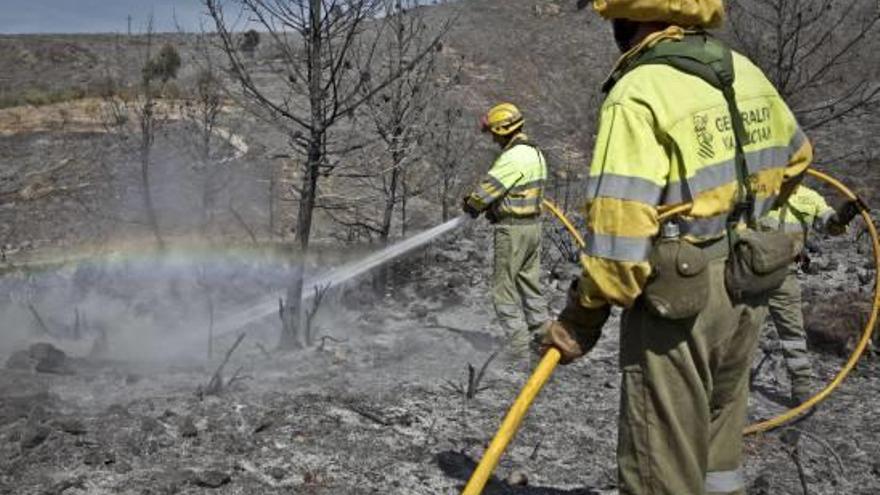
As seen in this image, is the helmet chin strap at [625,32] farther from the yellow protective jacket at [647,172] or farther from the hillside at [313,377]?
the hillside at [313,377]

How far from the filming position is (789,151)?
2625mm

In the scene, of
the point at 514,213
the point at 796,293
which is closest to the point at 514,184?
the point at 514,213

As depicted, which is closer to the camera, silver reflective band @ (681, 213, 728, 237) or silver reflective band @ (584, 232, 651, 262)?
silver reflective band @ (584, 232, 651, 262)

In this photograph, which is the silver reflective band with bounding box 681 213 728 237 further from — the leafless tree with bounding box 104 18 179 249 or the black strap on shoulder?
the leafless tree with bounding box 104 18 179 249

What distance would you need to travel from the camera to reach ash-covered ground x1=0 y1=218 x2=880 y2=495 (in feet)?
12.2

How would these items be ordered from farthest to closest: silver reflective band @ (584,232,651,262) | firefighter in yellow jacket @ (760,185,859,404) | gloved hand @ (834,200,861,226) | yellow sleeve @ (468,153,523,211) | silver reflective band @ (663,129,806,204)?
yellow sleeve @ (468,153,523,211) → firefighter in yellow jacket @ (760,185,859,404) → gloved hand @ (834,200,861,226) → silver reflective band @ (663,129,806,204) → silver reflective band @ (584,232,651,262)

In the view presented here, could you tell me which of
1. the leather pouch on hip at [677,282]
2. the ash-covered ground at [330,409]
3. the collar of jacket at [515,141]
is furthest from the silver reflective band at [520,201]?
the leather pouch on hip at [677,282]

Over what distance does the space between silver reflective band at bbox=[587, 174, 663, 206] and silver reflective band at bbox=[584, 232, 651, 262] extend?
0.11m

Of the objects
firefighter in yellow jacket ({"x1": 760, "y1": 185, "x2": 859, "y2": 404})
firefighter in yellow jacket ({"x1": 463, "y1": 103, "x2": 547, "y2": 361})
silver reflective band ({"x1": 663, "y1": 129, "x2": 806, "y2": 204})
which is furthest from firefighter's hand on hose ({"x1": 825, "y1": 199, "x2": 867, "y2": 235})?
silver reflective band ({"x1": 663, "y1": 129, "x2": 806, "y2": 204})

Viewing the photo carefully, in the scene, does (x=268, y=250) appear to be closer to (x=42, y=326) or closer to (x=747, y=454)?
(x=42, y=326)

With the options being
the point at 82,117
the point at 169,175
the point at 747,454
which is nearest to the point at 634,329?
the point at 747,454

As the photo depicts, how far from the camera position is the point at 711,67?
7.29 ft

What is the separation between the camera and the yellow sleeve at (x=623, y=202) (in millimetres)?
2059

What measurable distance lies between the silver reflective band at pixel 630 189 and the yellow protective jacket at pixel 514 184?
3.75 m
